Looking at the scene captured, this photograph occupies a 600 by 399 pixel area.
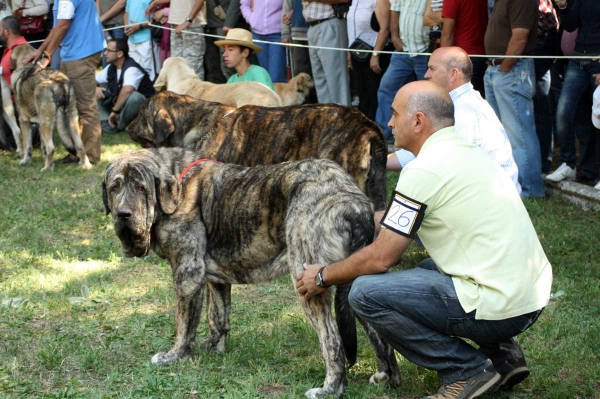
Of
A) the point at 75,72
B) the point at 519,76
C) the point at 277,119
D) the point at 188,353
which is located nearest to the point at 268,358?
the point at 188,353

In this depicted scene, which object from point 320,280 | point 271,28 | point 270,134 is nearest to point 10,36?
point 271,28

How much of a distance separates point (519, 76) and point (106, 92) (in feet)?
27.9

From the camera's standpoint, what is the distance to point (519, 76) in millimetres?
8742

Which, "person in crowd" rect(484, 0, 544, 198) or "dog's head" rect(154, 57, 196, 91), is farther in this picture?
"dog's head" rect(154, 57, 196, 91)

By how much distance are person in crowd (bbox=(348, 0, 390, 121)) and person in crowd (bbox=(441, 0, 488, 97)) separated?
1.27m

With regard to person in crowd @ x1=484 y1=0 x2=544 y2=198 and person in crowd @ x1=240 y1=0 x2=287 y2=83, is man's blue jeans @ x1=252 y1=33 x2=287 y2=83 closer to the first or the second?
person in crowd @ x1=240 y1=0 x2=287 y2=83

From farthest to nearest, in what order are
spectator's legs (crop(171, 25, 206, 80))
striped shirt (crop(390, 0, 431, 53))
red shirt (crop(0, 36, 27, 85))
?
1. spectator's legs (crop(171, 25, 206, 80))
2. red shirt (crop(0, 36, 27, 85))
3. striped shirt (crop(390, 0, 431, 53))

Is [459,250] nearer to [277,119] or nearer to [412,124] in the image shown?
[412,124]

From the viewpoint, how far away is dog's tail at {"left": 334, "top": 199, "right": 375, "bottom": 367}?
14.7 ft

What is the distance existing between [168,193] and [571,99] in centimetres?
575

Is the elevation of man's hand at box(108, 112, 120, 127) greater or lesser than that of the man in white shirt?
lesser

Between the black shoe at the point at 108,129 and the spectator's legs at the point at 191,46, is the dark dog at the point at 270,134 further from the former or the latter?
the black shoe at the point at 108,129

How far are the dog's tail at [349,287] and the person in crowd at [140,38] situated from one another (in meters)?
10.7

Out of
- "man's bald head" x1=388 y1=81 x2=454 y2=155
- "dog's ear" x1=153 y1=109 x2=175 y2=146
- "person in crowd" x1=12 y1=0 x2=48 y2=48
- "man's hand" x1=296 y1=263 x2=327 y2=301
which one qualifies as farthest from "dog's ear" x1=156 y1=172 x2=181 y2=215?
"person in crowd" x1=12 y1=0 x2=48 y2=48
